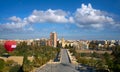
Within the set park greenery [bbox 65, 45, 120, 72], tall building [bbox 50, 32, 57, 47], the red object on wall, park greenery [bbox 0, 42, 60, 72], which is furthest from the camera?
tall building [bbox 50, 32, 57, 47]

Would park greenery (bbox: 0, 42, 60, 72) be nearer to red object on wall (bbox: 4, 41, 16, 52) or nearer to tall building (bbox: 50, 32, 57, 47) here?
red object on wall (bbox: 4, 41, 16, 52)

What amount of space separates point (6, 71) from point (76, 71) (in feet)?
19.6

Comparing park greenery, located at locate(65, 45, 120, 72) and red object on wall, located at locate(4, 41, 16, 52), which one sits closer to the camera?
park greenery, located at locate(65, 45, 120, 72)

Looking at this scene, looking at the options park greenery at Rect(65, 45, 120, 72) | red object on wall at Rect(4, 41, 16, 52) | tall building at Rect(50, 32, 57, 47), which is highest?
tall building at Rect(50, 32, 57, 47)

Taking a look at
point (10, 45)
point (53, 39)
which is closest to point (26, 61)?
point (10, 45)

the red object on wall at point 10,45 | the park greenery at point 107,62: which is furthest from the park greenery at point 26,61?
the park greenery at point 107,62

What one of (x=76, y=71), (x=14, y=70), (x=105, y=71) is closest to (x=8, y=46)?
(x=14, y=70)

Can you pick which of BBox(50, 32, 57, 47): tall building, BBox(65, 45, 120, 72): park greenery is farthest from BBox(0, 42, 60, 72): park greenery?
BBox(50, 32, 57, 47): tall building

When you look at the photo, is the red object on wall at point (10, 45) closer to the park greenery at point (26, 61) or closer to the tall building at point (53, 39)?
the park greenery at point (26, 61)

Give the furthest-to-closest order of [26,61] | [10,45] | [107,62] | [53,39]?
[53,39], [26,61], [107,62], [10,45]

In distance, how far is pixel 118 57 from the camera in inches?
576

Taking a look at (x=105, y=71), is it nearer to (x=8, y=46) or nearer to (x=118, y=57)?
(x=118, y=57)

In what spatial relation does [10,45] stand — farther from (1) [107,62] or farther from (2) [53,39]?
(2) [53,39]

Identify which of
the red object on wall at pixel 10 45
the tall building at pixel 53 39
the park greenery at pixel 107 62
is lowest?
the park greenery at pixel 107 62
